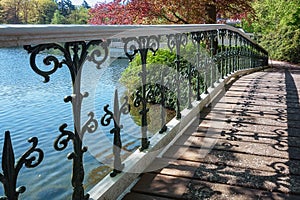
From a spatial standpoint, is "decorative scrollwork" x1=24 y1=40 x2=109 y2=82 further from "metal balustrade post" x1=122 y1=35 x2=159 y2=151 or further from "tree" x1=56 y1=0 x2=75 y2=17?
"tree" x1=56 y1=0 x2=75 y2=17

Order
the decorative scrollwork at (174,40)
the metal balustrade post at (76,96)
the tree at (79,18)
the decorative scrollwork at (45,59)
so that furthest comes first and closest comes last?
the tree at (79,18) < the decorative scrollwork at (174,40) < the metal balustrade post at (76,96) < the decorative scrollwork at (45,59)

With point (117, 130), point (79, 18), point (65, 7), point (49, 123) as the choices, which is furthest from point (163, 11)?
point (65, 7)

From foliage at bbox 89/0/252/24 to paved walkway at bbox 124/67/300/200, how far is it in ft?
15.7

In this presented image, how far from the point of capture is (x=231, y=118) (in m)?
3.11

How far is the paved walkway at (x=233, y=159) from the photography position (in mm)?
1774

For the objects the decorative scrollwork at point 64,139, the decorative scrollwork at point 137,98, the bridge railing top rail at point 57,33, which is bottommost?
the decorative scrollwork at point 64,139

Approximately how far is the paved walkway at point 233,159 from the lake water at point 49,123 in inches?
25.9

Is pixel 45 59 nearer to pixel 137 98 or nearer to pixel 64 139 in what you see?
pixel 64 139

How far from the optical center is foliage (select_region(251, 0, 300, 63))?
14.8 metres

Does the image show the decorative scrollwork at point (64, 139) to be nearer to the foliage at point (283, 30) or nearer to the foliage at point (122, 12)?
the foliage at point (122, 12)

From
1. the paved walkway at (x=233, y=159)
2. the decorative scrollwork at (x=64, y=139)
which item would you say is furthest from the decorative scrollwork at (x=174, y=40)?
the decorative scrollwork at (x=64, y=139)

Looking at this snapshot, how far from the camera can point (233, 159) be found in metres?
2.19

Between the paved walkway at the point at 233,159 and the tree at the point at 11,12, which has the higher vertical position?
the tree at the point at 11,12

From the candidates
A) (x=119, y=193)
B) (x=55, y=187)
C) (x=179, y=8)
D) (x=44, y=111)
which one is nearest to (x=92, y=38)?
(x=119, y=193)
